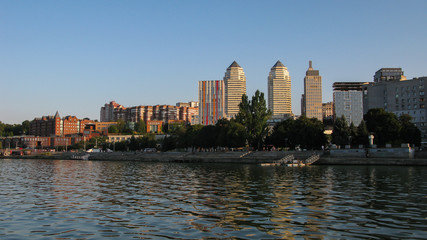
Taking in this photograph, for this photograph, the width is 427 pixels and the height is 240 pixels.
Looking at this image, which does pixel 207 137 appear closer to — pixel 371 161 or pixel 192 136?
pixel 192 136

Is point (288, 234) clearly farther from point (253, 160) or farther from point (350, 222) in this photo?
point (253, 160)

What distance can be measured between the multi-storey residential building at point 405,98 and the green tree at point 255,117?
209 ft

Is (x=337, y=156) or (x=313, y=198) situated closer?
(x=313, y=198)

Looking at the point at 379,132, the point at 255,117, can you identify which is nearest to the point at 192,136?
the point at 255,117

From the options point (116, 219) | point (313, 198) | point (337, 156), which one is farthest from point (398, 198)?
point (337, 156)

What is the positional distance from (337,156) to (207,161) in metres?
40.0

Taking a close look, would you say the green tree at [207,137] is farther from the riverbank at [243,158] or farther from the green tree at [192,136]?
the riverbank at [243,158]

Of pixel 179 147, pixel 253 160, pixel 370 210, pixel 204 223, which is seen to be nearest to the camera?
pixel 204 223

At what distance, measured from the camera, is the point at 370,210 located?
25.7 m

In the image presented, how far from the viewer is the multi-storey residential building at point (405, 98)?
143750 mm

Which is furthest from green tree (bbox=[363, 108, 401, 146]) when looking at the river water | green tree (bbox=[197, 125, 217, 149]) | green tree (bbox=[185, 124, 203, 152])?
the river water

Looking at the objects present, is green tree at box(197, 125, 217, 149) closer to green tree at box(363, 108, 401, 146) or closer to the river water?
green tree at box(363, 108, 401, 146)

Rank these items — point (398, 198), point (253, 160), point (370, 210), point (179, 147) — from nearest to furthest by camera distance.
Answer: point (370, 210), point (398, 198), point (253, 160), point (179, 147)

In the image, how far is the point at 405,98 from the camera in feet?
488
